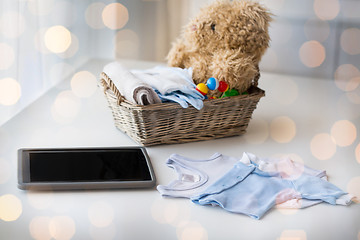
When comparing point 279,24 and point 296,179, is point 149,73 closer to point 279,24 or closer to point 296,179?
point 296,179

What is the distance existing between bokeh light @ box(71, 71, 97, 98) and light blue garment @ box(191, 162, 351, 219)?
0.75 metres

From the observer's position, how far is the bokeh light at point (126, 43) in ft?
7.41

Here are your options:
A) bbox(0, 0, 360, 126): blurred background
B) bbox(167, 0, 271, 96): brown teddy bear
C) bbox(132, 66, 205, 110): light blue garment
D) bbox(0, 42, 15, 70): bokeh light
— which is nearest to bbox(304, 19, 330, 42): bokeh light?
bbox(0, 0, 360, 126): blurred background

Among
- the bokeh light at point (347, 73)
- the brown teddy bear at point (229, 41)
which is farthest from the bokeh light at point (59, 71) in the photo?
the bokeh light at point (347, 73)

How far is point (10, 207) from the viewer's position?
861 millimetres

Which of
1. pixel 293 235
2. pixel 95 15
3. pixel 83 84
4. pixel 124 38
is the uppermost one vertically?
pixel 95 15

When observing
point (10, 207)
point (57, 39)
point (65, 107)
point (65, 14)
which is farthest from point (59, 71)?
point (10, 207)

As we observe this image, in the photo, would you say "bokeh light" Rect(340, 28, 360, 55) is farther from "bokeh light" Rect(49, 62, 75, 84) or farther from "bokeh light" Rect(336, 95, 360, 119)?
"bokeh light" Rect(49, 62, 75, 84)

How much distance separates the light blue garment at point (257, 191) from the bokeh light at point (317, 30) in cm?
160

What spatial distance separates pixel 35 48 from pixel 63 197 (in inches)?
29.0

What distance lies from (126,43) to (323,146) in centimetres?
137

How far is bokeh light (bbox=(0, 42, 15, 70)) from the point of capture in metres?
1.24

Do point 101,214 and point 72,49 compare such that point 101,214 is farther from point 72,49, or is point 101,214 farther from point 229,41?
point 72,49

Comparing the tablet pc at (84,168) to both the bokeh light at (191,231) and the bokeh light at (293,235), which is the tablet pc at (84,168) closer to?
the bokeh light at (191,231)
